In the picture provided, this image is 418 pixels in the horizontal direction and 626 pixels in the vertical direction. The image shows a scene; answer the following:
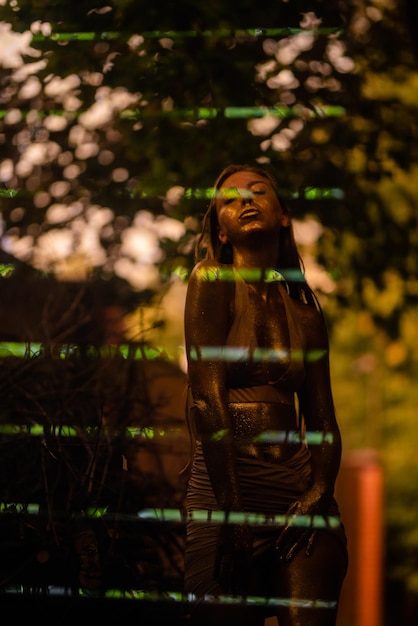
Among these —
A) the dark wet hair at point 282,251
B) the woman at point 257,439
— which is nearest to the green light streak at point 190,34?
the dark wet hair at point 282,251

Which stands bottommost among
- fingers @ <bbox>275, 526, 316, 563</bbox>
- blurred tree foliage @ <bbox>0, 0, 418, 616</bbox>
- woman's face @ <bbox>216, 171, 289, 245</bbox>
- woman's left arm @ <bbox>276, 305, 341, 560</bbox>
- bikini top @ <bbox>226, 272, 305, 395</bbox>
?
blurred tree foliage @ <bbox>0, 0, 418, 616</bbox>

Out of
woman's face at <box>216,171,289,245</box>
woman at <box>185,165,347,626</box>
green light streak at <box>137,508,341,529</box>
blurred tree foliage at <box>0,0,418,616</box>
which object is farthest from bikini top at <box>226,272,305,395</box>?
blurred tree foliage at <box>0,0,418,616</box>

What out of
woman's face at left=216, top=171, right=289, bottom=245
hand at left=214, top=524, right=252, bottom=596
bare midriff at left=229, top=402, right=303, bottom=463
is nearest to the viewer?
hand at left=214, top=524, right=252, bottom=596

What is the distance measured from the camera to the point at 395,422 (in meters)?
20.0

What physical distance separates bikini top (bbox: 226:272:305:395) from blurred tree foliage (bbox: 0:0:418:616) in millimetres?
2144

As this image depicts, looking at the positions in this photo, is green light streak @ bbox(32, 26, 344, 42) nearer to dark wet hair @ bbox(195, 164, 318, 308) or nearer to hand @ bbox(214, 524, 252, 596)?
dark wet hair @ bbox(195, 164, 318, 308)

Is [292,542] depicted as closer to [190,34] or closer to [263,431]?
[263,431]

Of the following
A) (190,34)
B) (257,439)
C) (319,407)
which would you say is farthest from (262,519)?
(190,34)

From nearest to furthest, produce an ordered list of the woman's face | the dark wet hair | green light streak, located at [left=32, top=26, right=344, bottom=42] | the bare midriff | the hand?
the hand → the bare midriff → the woman's face → the dark wet hair → green light streak, located at [left=32, top=26, right=344, bottom=42]

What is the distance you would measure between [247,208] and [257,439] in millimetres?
807

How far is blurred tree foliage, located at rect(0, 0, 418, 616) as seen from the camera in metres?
5.80

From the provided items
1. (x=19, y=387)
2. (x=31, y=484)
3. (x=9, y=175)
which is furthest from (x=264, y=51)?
(x=31, y=484)

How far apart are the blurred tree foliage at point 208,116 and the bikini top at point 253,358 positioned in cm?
214

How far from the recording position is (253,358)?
338cm
